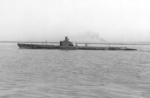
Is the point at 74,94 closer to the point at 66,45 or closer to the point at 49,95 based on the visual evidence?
the point at 49,95

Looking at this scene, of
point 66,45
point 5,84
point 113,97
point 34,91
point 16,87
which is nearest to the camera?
point 113,97

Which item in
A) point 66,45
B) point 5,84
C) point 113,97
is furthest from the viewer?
point 66,45

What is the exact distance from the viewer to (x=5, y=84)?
21516 mm

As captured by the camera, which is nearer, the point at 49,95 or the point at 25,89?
the point at 49,95

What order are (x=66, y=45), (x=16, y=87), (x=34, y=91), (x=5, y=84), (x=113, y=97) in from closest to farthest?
(x=113, y=97)
(x=34, y=91)
(x=16, y=87)
(x=5, y=84)
(x=66, y=45)

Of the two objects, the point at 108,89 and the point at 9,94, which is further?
the point at 108,89

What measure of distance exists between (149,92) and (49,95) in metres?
8.53

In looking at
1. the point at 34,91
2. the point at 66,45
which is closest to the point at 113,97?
the point at 34,91

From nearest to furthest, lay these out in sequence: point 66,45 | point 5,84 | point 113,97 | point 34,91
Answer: point 113,97 < point 34,91 < point 5,84 < point 66,45

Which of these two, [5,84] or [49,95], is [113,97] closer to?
[49,95]

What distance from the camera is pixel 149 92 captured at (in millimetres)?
19266

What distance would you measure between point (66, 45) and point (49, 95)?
10256 centimetres

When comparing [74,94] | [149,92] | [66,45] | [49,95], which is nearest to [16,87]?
[49,95]

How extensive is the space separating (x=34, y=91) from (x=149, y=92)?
969cm
